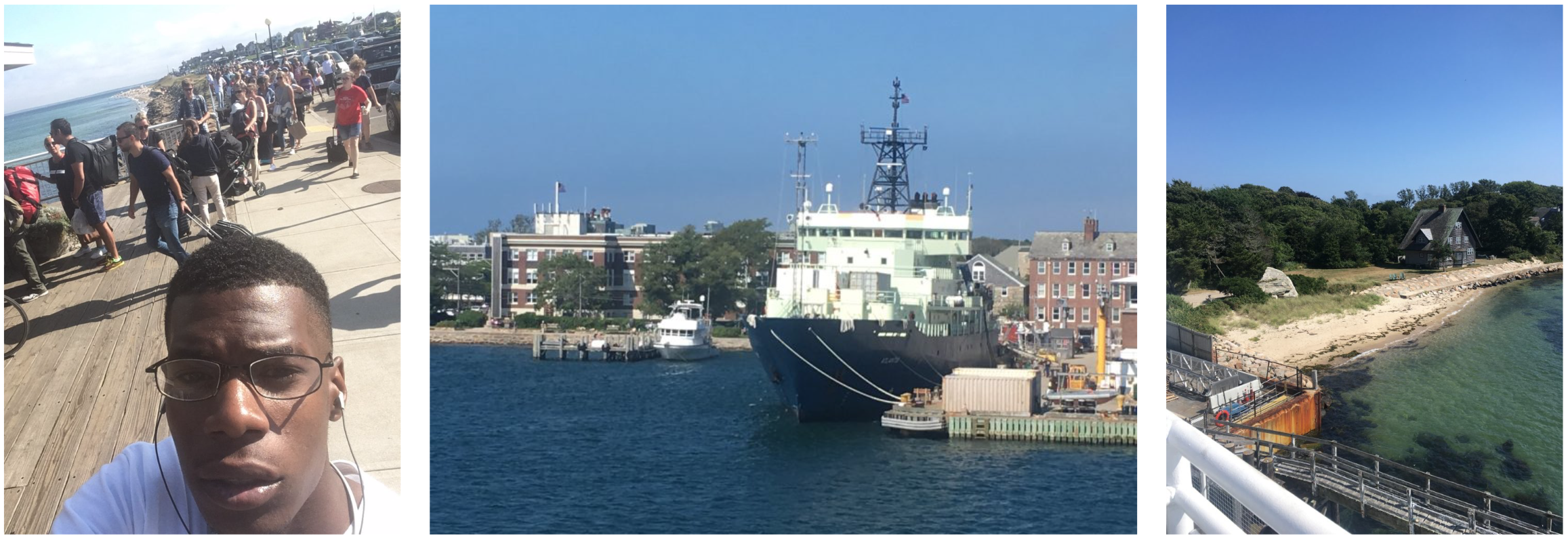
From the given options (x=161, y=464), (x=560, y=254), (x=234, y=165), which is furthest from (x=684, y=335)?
(x=161, y=464)

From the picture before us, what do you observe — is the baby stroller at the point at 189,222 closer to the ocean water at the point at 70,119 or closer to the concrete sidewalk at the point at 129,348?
the concrete sidewalk at the point at 129,348

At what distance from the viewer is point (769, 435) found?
1273cm

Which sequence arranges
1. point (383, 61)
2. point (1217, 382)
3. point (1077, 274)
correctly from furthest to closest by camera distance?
1. point (1077, 274)
2. point (1217, 382)
3. point (383, 61)

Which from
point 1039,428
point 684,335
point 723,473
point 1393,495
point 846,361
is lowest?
point 723,473

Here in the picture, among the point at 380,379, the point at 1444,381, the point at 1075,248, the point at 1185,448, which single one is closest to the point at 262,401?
the point at 380,379

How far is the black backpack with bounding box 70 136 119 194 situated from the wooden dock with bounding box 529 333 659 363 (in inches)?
675

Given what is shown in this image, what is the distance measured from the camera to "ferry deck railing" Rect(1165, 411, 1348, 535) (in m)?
1.07

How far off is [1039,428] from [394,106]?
10450 mm

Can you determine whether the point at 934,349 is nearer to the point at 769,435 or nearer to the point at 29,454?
the point at 769,435

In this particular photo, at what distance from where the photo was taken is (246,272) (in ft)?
6.13

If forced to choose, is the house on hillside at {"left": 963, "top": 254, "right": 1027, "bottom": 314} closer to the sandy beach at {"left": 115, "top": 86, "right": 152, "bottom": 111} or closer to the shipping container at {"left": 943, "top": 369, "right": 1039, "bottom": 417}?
the shipping container at {"left": 943, "top": 369, "right": 1039, "bottom": 417}

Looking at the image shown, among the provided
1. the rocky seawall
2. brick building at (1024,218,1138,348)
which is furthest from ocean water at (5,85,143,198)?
the rocky seawall

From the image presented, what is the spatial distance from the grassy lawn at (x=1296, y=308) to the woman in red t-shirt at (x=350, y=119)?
1954 mm

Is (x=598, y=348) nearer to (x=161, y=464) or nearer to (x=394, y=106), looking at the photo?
(x=394, y=106)
